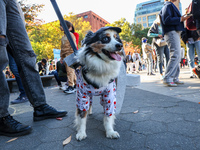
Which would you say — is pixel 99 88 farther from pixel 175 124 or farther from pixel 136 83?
pixel 136 83

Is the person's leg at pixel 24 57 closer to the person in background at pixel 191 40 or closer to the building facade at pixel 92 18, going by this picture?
the person in background at pixel 191 40

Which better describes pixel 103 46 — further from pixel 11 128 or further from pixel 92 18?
pixel 92 18

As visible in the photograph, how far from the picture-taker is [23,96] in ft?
12.5

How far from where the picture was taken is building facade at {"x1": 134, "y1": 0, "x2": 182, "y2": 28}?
273 feet

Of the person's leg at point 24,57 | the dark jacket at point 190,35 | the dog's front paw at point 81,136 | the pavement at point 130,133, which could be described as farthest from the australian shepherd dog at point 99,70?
the dark jacket at point 190,35

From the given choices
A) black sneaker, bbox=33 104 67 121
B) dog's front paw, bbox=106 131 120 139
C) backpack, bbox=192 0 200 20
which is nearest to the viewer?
dog's front paw, bbox=106 131 120 139

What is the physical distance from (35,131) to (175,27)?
419cm

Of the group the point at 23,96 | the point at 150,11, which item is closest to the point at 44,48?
the point at 23,96

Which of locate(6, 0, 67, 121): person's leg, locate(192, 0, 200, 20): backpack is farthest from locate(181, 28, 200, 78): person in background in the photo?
locate(6, 0, 67, 121): person's leg

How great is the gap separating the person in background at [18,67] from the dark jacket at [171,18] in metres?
3.56

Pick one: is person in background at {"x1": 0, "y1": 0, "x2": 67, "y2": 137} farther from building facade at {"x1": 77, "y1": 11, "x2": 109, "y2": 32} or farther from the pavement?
building facade at {"x1": 77, "y1": 11, "x2": 109, "y2": 32}

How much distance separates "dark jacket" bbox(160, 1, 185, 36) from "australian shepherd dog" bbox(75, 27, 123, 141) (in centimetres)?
285

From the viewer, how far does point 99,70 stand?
158cm

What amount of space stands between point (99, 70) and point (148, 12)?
98.0 m
